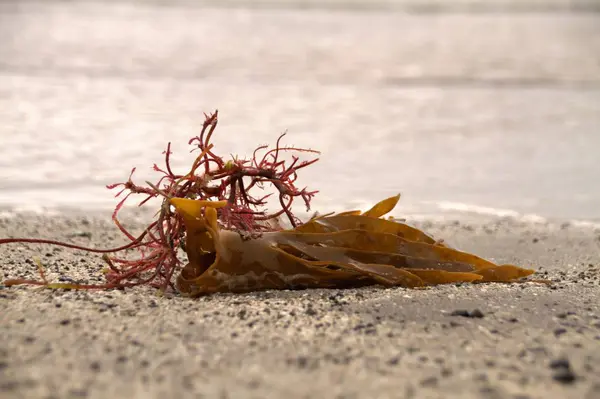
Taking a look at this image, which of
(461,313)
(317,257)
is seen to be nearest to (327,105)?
(317,257)

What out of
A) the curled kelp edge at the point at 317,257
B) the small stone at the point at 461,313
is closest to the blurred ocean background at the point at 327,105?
the curled kelp edge at the point at 317,257

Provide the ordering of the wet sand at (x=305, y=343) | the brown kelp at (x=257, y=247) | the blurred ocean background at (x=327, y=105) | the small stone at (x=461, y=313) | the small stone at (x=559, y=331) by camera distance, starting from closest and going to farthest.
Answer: the wet sand at (x=305, y=343) → the small stone at (x=559, y=331) → the small stone at (x=461, y=313) → the brown kelp at (x=257, y=247) → the blurred ocean background at (x=327, y=105)

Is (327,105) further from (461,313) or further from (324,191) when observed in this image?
(461,313)

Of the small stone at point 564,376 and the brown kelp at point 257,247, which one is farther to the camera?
the brown kelp at point 257,247

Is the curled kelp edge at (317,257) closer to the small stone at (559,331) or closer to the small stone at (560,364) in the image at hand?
the small stone at (559,331)

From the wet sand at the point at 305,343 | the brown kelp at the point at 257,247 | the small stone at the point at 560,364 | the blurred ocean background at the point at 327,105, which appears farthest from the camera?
the blurred ocean background at the point at 327,105
